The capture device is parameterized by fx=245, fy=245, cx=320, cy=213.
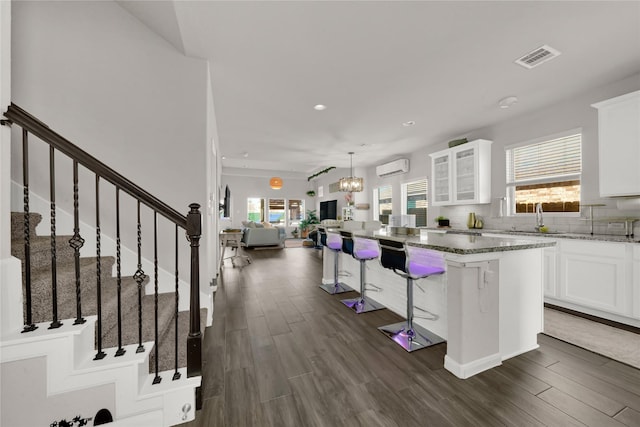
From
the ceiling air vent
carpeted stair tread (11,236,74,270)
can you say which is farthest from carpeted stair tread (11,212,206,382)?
the ceiling air vent

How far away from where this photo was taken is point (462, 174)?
15.6ft

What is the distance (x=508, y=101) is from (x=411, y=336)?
345 centimetres

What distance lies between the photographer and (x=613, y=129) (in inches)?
111

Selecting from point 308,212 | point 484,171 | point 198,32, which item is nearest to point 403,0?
point 198,32

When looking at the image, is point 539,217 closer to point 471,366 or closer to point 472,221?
point 472,221

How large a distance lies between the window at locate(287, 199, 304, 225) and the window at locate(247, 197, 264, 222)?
4.15 ft

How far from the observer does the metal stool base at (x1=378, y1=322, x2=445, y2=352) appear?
7.27 feet

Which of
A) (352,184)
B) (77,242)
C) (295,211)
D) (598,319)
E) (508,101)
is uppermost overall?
(508,101)

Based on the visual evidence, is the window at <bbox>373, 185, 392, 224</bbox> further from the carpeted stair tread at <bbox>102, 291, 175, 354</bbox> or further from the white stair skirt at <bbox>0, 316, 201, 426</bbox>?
the white stair skirt at <bbox>0, 316, 201, 426</bbox>

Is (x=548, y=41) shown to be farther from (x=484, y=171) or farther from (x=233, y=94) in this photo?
(x=233, y=94)

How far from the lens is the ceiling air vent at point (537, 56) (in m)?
2.38

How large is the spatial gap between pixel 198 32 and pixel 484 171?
478cm

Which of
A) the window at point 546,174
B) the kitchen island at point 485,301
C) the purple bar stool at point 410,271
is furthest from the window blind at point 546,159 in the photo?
the purple bar stool at point 410,271

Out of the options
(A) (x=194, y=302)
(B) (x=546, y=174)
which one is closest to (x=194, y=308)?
(A) (x=194, y=302)
